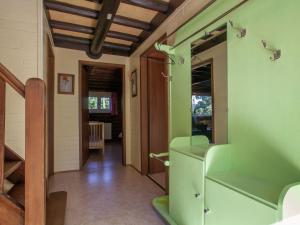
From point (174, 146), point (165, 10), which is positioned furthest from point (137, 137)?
point (165, 10)

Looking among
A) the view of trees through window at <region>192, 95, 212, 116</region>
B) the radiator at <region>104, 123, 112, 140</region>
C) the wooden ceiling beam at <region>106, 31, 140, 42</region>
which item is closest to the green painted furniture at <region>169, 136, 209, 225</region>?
the view of trees through window at <region>192, 95, 212, 116</region>

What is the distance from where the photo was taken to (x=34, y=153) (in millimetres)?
1073

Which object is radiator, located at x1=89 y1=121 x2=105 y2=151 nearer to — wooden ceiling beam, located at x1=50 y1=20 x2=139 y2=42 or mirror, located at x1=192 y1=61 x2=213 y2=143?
wooden ceiling beam, located at x1=50 y1=20 x2=139 y2=42

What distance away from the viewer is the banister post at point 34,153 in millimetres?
1064

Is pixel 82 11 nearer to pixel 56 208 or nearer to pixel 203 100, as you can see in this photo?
pixel 203 100

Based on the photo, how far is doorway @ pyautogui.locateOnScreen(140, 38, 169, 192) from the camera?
335cm

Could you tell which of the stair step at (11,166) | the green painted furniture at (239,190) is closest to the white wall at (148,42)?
the green painted furniture at (239,190)

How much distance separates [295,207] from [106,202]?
1.98m

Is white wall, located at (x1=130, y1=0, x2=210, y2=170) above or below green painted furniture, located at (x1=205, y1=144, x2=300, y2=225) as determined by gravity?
above

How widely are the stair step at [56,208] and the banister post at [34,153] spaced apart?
3.11 feet

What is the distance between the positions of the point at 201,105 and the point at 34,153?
4.43 feet

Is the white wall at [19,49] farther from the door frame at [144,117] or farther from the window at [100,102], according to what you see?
the window at [100,102]

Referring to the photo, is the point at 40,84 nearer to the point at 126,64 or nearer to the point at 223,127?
the point at 223,127

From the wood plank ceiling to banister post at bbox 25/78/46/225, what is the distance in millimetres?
1433
